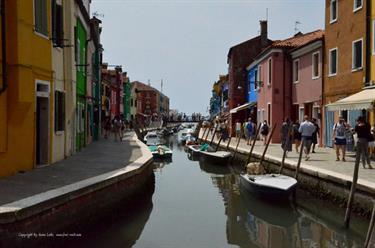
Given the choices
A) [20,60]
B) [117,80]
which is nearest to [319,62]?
[20,60]

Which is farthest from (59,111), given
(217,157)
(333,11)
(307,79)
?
(307,79)

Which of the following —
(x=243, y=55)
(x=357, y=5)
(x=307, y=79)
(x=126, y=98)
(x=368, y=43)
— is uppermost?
(x=243, y=55)

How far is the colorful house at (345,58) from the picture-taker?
18641mm

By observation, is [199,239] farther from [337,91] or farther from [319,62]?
[319,62]

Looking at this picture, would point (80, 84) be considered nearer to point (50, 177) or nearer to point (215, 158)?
point (215, 158)

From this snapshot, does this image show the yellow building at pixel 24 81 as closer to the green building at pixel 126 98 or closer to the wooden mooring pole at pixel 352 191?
the wooden mooring pole at pixel 352 191

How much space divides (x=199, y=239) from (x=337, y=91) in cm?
1329

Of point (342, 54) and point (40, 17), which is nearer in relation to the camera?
point (40, 17)

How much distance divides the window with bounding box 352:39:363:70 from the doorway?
39.9 ft

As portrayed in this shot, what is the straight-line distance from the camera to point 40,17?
12469 mm

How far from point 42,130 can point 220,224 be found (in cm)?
560

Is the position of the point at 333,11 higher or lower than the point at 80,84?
higher

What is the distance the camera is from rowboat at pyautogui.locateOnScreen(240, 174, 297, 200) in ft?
43.4

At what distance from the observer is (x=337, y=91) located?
21500mm
